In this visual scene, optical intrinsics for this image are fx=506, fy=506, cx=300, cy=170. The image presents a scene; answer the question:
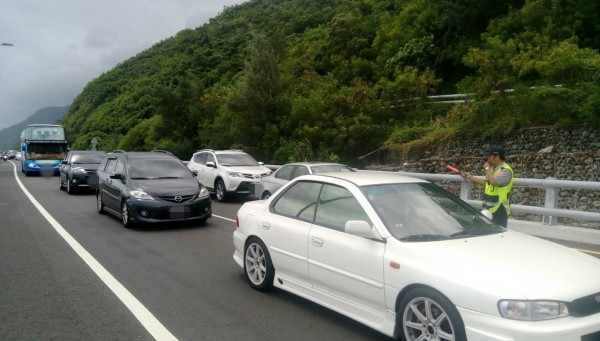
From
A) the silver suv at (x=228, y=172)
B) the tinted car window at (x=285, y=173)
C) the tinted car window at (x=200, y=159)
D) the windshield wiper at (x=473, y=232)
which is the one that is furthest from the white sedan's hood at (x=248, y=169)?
the windshield wiper at (x=473, y=232)

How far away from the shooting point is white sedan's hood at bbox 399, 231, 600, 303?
356 cm

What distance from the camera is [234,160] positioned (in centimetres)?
1777

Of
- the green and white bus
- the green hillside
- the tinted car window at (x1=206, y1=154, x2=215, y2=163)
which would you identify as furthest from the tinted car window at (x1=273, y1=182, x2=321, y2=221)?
the green and white bus

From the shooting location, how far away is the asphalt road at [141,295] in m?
4.76

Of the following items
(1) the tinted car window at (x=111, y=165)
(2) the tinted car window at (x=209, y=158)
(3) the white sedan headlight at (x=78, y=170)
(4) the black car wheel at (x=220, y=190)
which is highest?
(1) the tinted car window at (x=111, y=165)

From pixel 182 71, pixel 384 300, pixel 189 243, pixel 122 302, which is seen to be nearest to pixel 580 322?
pixel 384 300

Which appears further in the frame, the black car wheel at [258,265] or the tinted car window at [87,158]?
the tinted car window at [87,158]

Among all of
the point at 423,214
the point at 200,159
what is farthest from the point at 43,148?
the point at 423,214

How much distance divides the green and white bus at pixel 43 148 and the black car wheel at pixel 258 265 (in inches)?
1166

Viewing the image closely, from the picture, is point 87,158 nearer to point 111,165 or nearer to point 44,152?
point 111,165

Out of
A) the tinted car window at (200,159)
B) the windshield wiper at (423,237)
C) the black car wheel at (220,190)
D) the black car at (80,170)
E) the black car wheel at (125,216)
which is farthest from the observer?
the tinted car window at (200,159)

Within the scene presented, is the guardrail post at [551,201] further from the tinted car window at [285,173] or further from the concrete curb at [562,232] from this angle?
the tinted car window at [285,173]

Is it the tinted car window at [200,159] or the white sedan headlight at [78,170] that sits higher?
the tinted car window at [200,159]

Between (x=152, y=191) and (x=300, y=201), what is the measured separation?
18.4 ft
